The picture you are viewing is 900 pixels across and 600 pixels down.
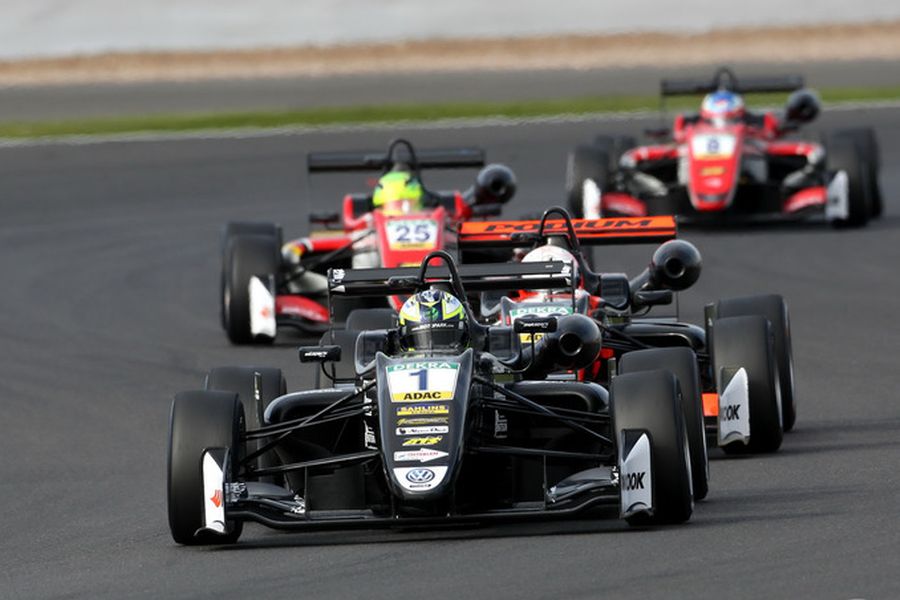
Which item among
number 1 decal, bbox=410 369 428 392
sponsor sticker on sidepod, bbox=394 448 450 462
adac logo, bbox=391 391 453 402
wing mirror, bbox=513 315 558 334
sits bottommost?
sponsor sticker on sidepod, bbox=394 448 450 462

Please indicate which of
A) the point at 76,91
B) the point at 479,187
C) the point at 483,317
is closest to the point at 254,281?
the point at 479,187

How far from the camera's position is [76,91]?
47.1 meters

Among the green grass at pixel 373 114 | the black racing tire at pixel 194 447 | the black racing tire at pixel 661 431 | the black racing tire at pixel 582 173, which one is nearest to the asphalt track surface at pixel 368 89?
the green grass at pixel 373 114

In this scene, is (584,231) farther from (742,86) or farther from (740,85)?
(740,85)

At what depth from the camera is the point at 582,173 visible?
27.0 meters

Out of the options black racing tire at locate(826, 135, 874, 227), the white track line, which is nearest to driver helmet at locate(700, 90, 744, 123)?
black racing tire at locate(826, 135, 874, 227)

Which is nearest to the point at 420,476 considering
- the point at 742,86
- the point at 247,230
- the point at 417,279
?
the point at 417,279

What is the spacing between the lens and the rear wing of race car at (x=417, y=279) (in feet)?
42.3

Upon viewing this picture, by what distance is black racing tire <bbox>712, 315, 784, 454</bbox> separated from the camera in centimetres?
1383

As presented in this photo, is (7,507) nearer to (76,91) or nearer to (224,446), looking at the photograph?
(224,446)

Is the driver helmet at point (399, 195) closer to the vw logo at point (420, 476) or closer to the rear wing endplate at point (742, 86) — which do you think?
the rear wing endplate at point (742, 86)

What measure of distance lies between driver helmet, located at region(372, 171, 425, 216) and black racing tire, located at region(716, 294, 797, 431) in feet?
20.7

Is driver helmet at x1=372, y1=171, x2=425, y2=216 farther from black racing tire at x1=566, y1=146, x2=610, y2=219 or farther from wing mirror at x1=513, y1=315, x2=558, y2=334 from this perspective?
wing mirror at x1=513, y1=315, x2=558, y2=334

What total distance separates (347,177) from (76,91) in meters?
13.9
